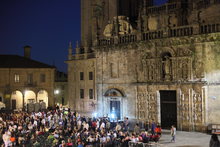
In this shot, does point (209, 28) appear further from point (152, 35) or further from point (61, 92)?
point (61, 92)

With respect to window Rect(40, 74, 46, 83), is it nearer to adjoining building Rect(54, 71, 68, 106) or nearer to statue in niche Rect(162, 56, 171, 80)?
adjoining building Rect(54, 71, 68, 106)

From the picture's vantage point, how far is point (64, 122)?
25.8 m

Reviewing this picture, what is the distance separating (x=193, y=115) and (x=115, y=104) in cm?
900

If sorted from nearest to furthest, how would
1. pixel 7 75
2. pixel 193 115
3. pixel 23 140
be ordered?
pixel 23 140 → pixel 193 115 → pixel 7 75

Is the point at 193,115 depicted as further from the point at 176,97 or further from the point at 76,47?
the point at 76,47

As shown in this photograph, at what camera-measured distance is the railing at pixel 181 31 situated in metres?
24.6

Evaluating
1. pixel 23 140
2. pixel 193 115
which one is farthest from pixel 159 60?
pixel 23 140

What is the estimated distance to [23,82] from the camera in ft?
157

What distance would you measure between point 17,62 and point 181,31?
109ft

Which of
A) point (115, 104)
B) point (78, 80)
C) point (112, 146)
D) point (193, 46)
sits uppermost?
point (193, 46)

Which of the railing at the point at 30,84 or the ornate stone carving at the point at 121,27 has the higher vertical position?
the ornate stone carving at the point at 121,27

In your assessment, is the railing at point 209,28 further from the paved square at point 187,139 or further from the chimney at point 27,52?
the chimney at point 27,52

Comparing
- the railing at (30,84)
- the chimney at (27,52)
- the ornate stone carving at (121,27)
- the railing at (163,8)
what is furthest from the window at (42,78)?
the railing at (163,8)

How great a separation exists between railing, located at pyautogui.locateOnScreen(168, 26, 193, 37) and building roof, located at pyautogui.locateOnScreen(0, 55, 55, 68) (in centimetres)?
2994
